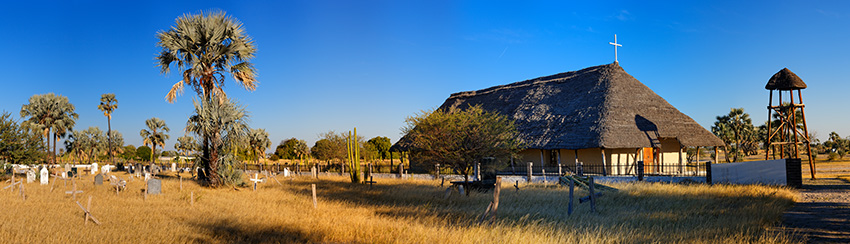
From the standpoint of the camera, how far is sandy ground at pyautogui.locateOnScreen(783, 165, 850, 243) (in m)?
10.6

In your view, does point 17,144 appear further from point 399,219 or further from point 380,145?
point 380,145

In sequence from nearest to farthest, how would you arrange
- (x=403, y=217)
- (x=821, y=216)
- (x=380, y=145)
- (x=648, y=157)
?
(x=403, y=217), (x=821, y=216), (x=648, y=157), (x=380, y=145)

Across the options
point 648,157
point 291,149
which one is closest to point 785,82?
point 648,157

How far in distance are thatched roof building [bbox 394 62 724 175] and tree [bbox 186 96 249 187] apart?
1296 cm

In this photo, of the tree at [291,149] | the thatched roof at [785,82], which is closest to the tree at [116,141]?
the tree at [291,149]

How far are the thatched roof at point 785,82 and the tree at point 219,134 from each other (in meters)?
→ 27.0

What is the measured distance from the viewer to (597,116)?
103 ft

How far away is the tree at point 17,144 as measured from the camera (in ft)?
88.0

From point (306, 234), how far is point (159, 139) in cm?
6145

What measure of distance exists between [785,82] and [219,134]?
93.3ft

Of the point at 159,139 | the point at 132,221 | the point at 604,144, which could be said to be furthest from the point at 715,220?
the point at 159,139

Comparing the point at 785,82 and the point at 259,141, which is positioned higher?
the point at 785,82

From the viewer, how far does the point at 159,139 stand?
62.2 m

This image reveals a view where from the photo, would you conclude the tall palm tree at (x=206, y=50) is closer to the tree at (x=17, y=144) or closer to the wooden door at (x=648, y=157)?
the tree at (x=17, y=144)
